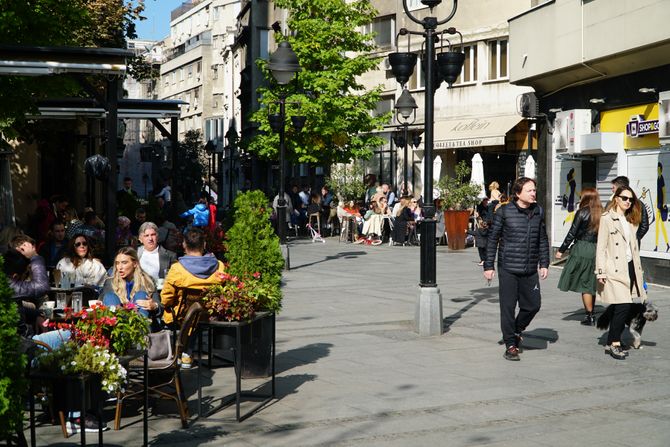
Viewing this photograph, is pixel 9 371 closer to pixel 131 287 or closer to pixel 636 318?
pixel 131 287

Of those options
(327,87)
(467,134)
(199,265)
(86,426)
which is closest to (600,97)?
(199,265)

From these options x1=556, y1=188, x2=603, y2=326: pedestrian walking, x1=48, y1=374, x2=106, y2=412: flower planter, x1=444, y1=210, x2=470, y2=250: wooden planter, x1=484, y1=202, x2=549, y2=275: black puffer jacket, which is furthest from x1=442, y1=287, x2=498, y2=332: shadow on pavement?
x1=444, y1=210, x2=470, y2=250: wooden planter

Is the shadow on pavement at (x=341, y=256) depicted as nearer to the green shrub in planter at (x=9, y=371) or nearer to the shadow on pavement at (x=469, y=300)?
the shadow on pavement at (x=469, y=300)

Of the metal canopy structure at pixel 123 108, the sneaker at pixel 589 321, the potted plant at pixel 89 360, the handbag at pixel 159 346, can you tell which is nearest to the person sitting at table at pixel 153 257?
the handbag at pixel 159 346

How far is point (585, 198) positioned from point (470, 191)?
15.7 meters

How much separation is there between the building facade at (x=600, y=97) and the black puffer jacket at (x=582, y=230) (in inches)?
217

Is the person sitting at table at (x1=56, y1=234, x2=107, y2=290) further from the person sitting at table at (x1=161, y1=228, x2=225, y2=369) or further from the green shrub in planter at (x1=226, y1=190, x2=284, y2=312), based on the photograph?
the person sitting at table at (x1=161, y1=228, x2=225, y2=369)

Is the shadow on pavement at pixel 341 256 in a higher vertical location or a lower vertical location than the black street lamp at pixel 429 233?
lower

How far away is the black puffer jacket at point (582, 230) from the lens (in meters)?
13.9

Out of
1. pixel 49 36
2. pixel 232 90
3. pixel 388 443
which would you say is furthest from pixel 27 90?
pixel 232 90

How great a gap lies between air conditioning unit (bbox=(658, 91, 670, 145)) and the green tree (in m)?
17.9

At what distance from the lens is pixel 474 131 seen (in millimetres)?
39375

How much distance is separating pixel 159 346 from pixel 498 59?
33.1 m

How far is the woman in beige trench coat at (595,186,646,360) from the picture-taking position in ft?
37.1
